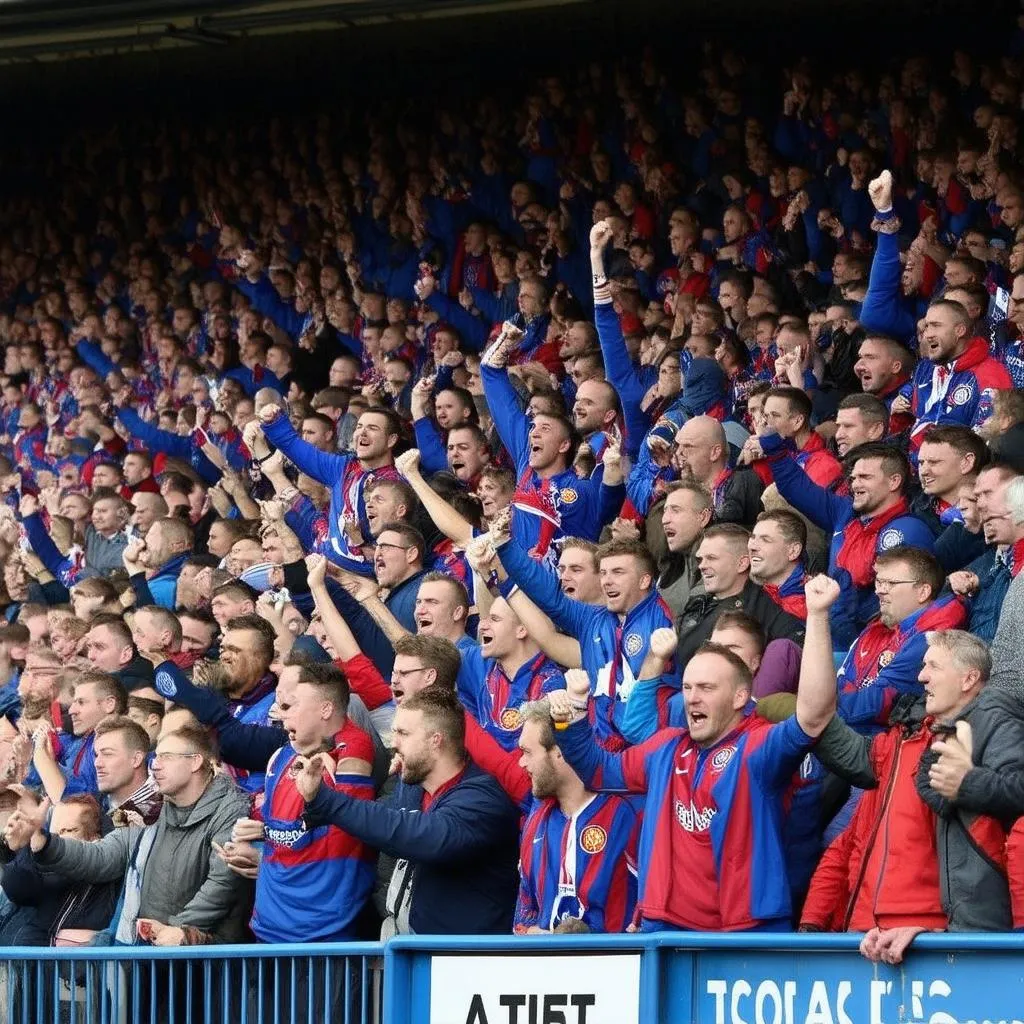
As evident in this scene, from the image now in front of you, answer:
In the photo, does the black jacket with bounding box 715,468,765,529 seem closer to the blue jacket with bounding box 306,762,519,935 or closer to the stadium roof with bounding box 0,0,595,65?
the blue jacket with bounding box 306,762,519,935

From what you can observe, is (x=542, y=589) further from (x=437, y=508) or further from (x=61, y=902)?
(x=61, y=902)

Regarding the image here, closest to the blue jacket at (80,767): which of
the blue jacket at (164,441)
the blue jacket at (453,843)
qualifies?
the blue jacket at (453,843)

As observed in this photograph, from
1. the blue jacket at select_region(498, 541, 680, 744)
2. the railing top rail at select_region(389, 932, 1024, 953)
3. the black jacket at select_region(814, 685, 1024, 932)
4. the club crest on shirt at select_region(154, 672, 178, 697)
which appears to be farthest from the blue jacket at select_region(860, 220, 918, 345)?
the railing top rail at select_region(389, 932, 1024, 953)

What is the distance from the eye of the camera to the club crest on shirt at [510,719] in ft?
26.0

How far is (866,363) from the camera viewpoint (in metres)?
10.2

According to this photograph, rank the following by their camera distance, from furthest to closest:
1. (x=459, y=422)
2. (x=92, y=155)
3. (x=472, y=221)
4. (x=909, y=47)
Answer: (x=92, y=155), (x=472, y=221), (x=909, y=47), (x=459, y=422)

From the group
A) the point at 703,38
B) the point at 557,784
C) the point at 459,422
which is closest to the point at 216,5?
the point at 459,422

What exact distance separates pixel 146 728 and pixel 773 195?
20.0 feet

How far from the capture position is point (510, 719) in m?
8.01

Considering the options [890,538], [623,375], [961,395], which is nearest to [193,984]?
[890,538]

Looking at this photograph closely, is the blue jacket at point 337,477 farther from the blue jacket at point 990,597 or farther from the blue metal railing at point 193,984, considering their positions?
the blue metal railing at point 193,984

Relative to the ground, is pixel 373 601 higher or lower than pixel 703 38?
lower

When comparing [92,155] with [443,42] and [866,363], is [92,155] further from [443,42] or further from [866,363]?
[866,363]

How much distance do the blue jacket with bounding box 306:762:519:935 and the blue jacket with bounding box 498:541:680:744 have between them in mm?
786
